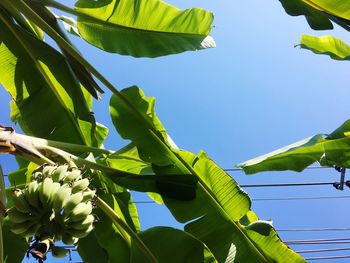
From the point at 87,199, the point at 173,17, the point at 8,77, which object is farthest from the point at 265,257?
the point at 8,77

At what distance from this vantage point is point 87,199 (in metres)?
1.21

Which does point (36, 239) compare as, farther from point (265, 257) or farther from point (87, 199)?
point (265, 257)

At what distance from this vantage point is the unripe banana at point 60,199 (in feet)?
3.58

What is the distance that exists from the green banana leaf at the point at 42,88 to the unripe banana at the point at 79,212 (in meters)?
0.70

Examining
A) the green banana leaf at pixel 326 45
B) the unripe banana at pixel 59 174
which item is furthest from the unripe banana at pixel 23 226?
the green banana leaf at pixel 326 45

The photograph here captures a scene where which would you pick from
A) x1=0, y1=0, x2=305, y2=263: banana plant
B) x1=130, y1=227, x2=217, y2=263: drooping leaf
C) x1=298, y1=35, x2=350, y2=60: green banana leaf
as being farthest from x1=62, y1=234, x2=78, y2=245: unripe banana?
x1=298, y1=35, x2=350, y2=60: green banana leaf

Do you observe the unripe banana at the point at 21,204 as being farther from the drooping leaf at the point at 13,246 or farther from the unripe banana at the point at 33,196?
the drooping leaf at the point at 13,246

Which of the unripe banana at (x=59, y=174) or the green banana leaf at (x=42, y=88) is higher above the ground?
the green banana leaf at (x=42, y=88)

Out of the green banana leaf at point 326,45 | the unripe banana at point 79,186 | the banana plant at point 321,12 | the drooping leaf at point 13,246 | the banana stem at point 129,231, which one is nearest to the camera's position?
the unripe banana at point 79,186

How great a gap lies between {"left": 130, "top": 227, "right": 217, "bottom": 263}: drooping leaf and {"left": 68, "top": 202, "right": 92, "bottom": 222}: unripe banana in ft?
1.60

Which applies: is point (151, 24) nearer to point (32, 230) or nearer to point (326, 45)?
point (326, 45)

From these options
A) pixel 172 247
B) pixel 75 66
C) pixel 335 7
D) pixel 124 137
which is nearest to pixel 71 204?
pixel 172 247

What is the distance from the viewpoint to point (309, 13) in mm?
1856

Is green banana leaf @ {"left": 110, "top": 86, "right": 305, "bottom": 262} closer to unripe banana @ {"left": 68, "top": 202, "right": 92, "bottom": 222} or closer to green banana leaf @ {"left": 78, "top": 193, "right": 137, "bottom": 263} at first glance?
green banana leaf @ {"left": 78, "top": 193, "right": 137, "bottom": 263}
